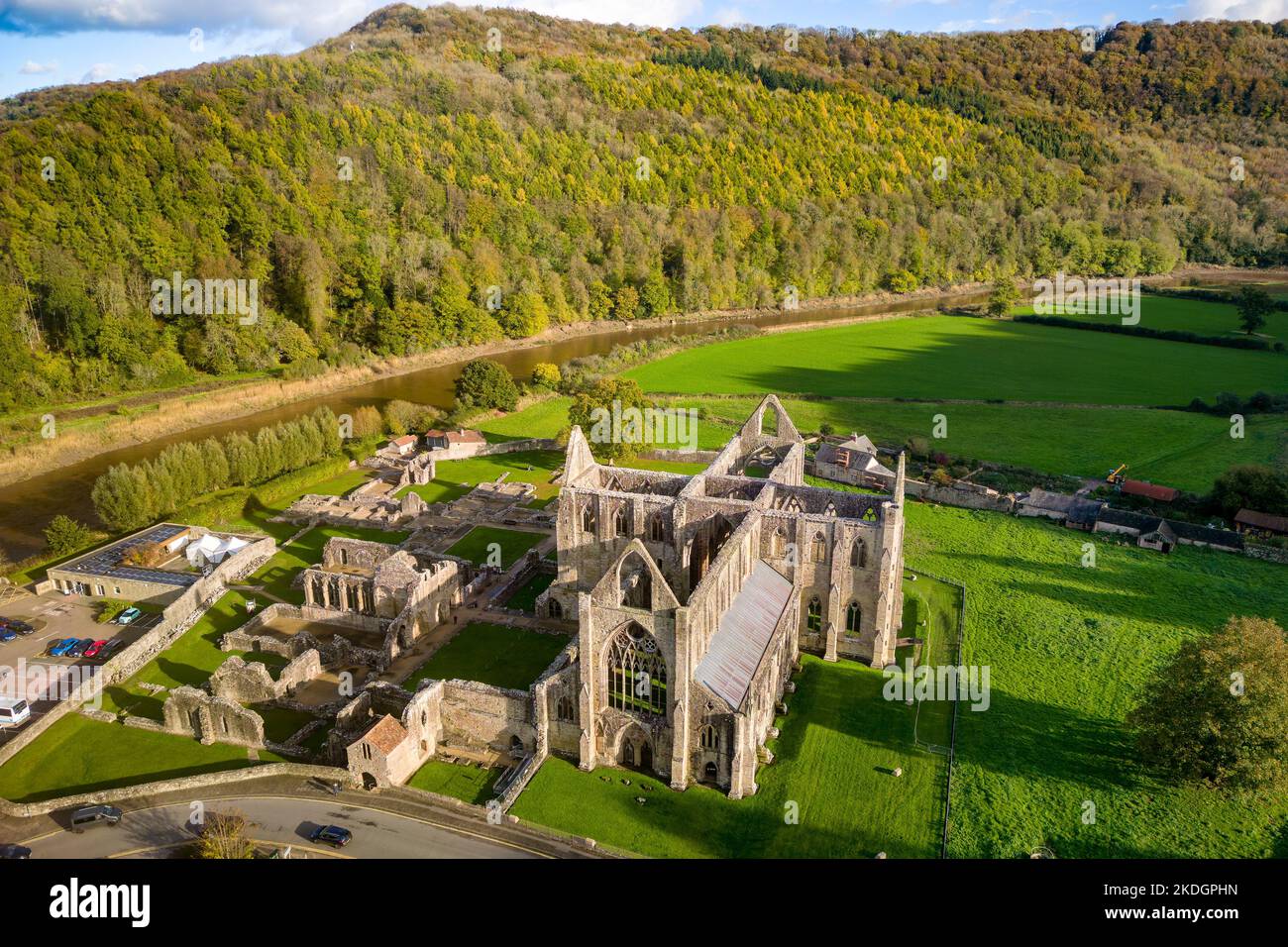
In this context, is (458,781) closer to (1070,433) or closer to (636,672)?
(636,672)

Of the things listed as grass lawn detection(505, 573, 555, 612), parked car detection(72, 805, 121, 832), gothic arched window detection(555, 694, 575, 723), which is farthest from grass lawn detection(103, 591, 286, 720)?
gothic arched window detection(555, 694, 575, 723)

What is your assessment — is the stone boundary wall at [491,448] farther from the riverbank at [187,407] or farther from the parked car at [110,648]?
the parked car at [110,648]

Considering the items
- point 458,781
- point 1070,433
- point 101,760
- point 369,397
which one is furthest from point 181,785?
point 1070,433

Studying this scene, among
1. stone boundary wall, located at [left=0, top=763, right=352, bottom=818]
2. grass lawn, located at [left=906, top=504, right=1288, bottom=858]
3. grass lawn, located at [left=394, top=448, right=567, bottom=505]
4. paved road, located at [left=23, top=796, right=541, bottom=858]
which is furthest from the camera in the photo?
grass lawn, located at [left=394, top=448, right=567, bottom=505]

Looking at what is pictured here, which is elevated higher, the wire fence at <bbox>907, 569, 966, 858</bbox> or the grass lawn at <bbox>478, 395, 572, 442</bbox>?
the grass lawn at <bbox>478, 395, 572, 442</bbox>

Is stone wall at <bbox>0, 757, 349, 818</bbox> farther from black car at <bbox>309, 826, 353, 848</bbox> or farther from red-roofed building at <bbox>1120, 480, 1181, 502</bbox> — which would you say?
red-roofed building at <bbox>1120, 480, 1181, 502</bbox>
